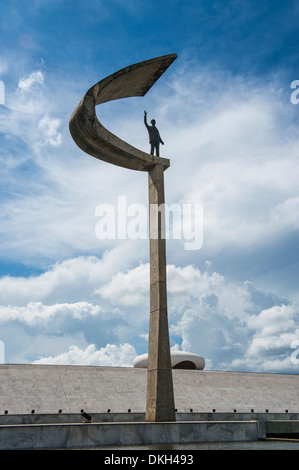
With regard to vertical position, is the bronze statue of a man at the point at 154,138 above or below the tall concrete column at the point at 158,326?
above

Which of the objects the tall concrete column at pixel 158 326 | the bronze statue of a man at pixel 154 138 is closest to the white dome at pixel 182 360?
the tall concrete column at pixel 158 326

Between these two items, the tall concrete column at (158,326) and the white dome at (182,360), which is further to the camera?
the white dome at (182,360)

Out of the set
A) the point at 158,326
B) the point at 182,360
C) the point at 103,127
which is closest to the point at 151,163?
the point at 103,127

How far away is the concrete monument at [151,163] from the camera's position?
1447 centimetres

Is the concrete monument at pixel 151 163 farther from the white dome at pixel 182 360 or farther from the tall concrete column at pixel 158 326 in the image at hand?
the white dome at pixel 182 360

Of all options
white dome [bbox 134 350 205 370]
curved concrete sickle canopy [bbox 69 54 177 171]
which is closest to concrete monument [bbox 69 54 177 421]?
curved concrete sickle canopy [bbox 69 54 177 171]

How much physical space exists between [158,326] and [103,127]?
6.84 m

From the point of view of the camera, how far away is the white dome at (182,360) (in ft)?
96.6

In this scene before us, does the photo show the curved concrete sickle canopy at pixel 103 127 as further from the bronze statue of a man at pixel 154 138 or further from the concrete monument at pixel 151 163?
the bronze statue of a man at pixel 154 138

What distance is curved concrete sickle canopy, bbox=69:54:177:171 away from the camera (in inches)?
589

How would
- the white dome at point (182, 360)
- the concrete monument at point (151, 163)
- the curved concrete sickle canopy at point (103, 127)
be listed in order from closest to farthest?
the concrete monument at point (151, 163)
the curved concrete sickle canopy at point (103, 127)
the white dome at point (182, 360)

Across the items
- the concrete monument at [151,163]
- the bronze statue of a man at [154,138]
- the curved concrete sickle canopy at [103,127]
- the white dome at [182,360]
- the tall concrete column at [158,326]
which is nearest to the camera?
the tall concrete column at [158,326]

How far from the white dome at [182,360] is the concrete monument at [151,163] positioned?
1491 centimetres

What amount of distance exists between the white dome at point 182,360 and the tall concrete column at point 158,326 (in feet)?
48.8
